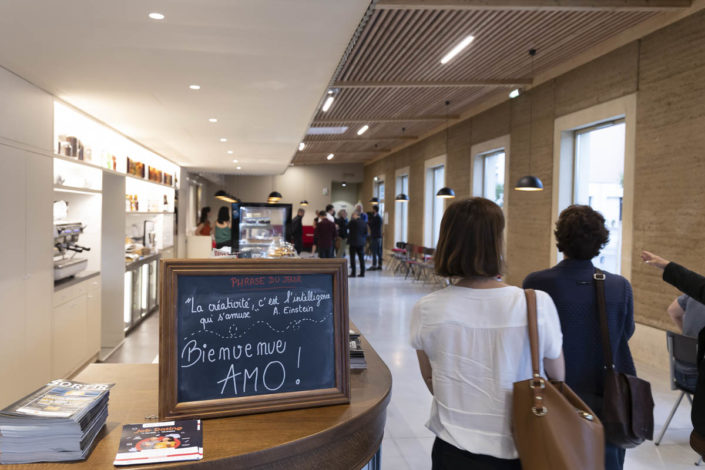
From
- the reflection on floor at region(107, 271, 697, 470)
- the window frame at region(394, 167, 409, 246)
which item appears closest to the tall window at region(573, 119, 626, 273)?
the reflection on floor at region(107, 271, 697, 470)

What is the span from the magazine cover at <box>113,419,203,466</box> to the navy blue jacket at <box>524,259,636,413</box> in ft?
4.61

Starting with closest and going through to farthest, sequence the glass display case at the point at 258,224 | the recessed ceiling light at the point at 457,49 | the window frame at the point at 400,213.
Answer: the recessed ceiling light at the point at 457,49 < the glass display case at the point at 258,224 < the window frame at the point at 400,213

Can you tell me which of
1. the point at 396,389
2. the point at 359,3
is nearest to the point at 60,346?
the point at 396,389

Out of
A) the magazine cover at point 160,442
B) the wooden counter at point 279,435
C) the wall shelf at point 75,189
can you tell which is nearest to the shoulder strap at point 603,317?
the wooden counter at point 279,435

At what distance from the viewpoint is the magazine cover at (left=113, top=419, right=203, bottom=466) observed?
1.30 m

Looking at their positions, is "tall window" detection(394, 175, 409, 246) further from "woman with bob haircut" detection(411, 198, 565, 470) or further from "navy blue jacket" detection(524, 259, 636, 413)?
"woman with bob haircut" detection(411, 198, 565, 470)

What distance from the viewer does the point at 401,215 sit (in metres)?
17.7

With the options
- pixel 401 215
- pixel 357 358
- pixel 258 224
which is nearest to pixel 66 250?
pixel 258 224

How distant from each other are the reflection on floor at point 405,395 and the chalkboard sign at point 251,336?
207cm

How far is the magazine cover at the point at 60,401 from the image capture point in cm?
132

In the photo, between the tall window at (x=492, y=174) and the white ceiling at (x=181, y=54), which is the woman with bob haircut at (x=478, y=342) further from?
the tall window at (x=492, y=174)

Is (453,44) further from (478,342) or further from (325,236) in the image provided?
(325,236)

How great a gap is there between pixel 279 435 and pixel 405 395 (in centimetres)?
353

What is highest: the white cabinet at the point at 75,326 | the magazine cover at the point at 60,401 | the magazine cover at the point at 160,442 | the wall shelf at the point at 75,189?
the wall shelf at the point at 75,189
